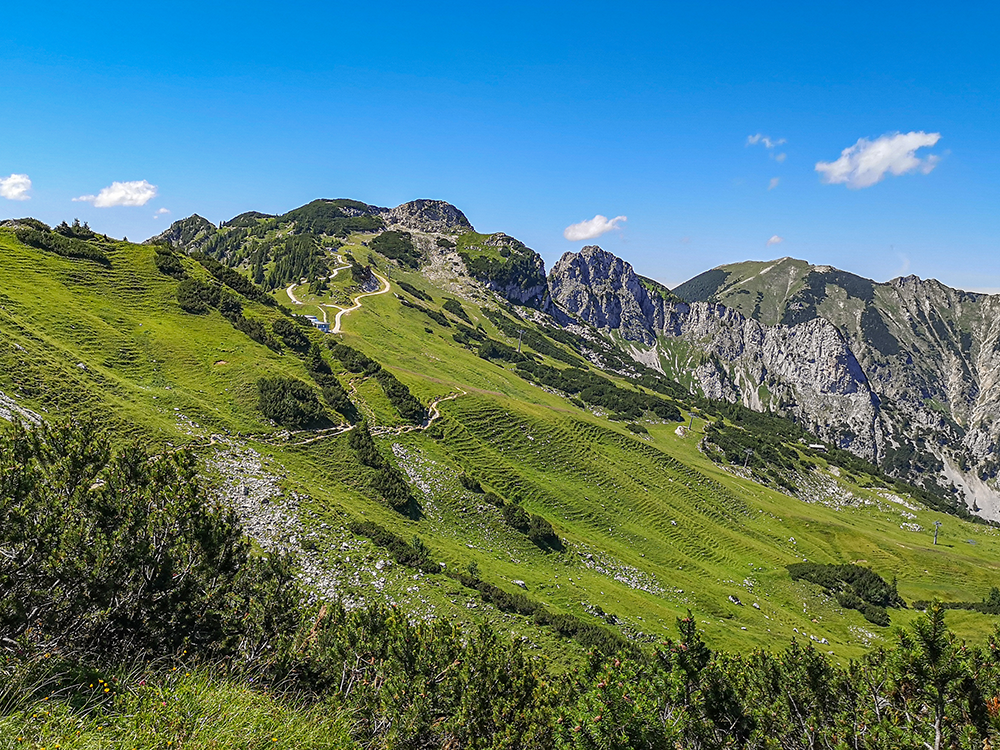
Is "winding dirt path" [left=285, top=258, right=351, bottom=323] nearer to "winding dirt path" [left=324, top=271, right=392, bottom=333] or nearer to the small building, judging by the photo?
"winding dirt path" [left=324, top=271, right=392, bottom=333]

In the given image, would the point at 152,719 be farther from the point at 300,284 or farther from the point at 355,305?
the point at 300,284

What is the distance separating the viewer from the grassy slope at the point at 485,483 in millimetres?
39562

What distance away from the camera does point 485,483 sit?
2486 inches

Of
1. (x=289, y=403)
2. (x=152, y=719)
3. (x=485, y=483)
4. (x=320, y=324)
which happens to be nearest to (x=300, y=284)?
(x=320, y=324)

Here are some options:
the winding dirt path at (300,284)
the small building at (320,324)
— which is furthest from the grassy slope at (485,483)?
the winding dirt path at (300,284)

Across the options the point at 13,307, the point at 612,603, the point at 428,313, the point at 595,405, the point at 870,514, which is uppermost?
the point at 428,313

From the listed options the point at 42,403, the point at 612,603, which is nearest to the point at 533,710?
the point at 612,603

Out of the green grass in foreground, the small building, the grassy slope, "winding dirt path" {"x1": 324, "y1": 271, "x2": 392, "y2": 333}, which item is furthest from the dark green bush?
"winding dirt path" {"x1": 324, "y1": 271, "x2": 392, "y2": 333}

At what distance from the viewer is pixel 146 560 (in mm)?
12781

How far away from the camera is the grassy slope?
3956 centimetres

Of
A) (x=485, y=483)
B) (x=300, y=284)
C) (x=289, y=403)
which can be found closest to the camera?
(x=289, y=403)

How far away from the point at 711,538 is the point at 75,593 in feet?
251

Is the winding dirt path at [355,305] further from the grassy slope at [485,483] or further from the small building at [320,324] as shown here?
the grassy slope at [485,483]

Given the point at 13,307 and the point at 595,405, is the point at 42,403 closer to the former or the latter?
the point at 13,307
